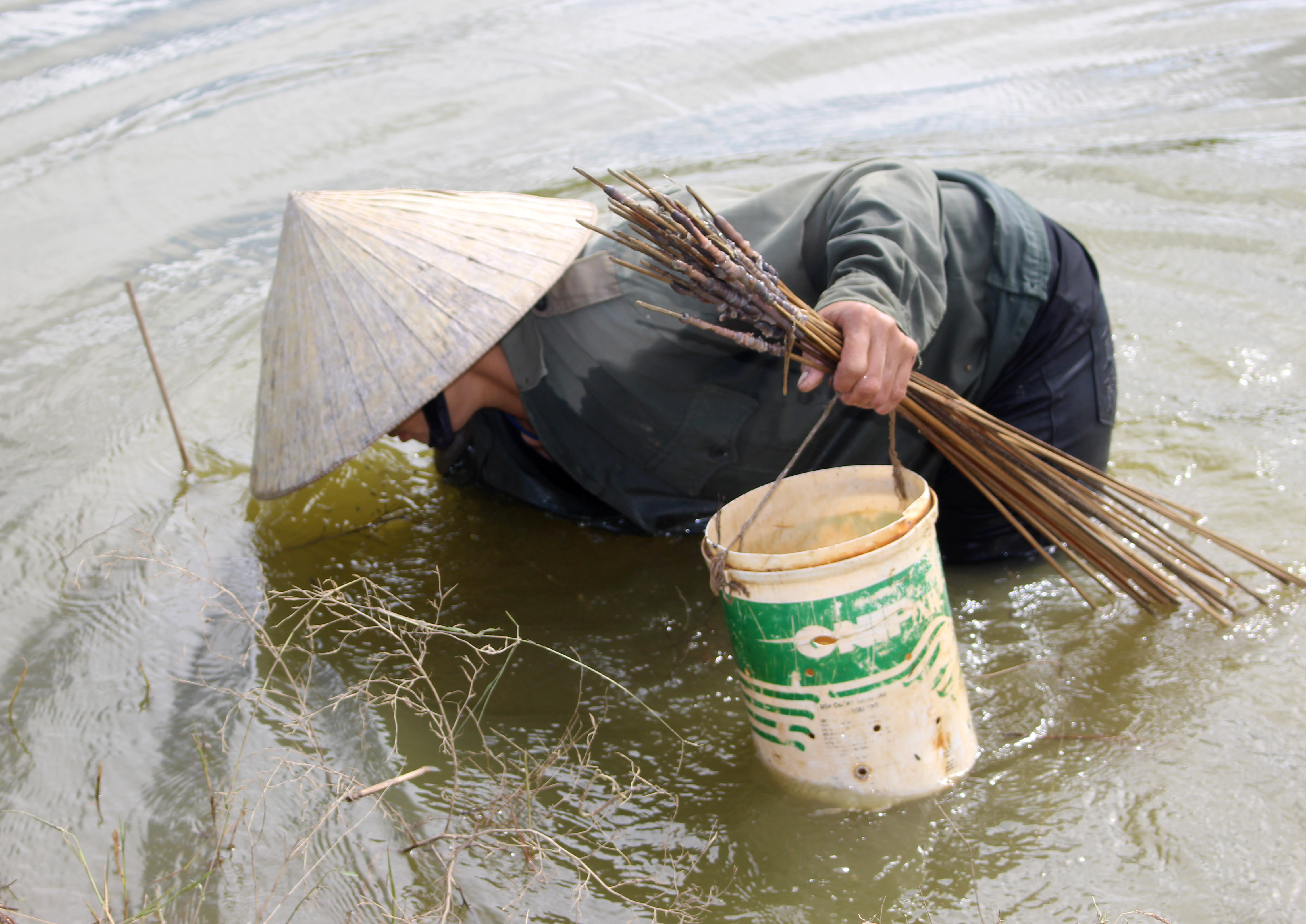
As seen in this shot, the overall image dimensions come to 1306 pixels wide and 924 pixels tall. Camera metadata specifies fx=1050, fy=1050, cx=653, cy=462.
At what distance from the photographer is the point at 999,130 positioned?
17.1 feet

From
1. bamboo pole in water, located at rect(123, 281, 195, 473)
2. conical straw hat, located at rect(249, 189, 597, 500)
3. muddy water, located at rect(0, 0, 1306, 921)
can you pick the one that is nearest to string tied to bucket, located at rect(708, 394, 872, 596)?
muddy water, located at rect(0, 0, 1306, 921)

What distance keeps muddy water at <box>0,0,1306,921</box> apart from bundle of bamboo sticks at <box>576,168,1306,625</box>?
124 millimetres

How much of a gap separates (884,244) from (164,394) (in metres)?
2.41

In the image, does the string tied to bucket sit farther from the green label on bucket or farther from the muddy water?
the muddy water

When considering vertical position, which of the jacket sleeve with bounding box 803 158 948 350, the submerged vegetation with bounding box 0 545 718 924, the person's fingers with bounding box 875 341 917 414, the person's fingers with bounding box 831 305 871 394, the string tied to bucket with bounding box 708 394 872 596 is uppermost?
the jacket sleeve with bounding box 803 158 948 350

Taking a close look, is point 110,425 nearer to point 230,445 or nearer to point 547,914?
point 230,445

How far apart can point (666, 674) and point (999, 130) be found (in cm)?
379

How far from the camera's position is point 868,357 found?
187 centimetres

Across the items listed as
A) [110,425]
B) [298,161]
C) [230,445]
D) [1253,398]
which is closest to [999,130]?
[1253,398]

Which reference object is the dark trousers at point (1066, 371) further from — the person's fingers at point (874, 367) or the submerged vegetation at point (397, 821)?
the submerged vegetation at point (397, 821)

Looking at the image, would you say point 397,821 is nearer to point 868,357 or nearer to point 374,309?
point 374,309

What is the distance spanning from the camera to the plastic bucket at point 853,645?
6.00ft

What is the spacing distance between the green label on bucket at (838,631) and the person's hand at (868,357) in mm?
322

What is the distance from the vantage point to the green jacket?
2357mm
